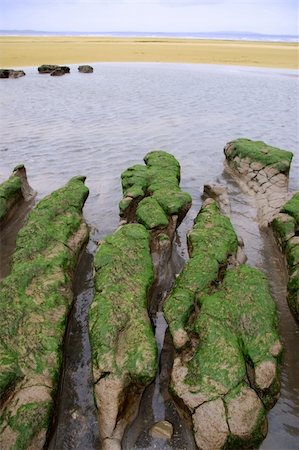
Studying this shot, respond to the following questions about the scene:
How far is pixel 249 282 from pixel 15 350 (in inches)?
166

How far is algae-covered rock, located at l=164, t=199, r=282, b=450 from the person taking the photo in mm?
5320

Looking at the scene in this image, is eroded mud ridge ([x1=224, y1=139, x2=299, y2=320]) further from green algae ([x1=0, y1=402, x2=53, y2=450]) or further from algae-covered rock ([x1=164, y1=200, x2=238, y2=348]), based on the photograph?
green algae ([x1=0, y1=402, x2=53, y2=450])

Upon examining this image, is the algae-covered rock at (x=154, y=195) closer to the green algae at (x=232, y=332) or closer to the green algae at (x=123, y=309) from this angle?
the green algae at (x=123, y=309)

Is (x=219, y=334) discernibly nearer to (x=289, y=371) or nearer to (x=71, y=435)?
(x=289, y=371)

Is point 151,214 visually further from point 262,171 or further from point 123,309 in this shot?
point 262,171

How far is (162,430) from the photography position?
556cm

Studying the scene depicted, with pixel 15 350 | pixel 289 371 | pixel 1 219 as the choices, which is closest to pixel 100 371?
pixel 15 350

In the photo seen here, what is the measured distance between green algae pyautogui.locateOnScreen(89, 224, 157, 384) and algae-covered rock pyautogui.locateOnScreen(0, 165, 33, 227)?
157 inches

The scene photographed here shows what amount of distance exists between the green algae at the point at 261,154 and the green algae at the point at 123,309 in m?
7.17

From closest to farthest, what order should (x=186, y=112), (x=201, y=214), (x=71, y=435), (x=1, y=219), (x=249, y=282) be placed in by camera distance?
(x=71, y=435) < (x=249, y=282) < (x=201, y=214) < (x=1, y=219) < (x=186, y=112)

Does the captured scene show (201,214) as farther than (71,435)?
Yes

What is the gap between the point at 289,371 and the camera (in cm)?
645

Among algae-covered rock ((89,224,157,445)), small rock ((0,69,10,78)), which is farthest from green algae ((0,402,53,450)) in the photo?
small rock ((0,69,10,78))

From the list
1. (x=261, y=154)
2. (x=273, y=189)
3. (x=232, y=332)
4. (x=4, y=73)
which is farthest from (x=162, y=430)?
(x=4, y=73)
